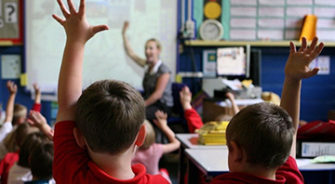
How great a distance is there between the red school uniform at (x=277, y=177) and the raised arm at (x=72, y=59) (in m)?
0.34

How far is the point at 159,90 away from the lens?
418cm

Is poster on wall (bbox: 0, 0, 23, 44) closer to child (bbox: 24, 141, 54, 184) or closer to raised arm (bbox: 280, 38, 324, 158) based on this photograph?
child (bbox: 24, 141, 54, 184)

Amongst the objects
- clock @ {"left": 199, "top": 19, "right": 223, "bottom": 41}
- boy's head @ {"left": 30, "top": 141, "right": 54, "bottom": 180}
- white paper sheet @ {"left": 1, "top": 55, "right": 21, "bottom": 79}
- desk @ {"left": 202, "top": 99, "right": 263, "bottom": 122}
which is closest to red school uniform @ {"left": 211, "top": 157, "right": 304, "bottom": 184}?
boy's head @ {"left": 30, "top": 141, "right": 54, "bottom": 180}

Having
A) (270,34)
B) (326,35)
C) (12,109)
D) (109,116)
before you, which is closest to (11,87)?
(12,109)

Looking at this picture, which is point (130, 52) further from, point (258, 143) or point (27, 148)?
point (258, 143)

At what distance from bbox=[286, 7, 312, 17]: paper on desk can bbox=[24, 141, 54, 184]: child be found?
3924 millimetres

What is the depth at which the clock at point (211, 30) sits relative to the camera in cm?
475

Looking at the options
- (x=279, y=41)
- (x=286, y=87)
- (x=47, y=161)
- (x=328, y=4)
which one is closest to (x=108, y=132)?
(x=286, y=87)

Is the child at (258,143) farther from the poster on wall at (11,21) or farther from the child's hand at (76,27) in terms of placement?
the poster on wall at (11,21)

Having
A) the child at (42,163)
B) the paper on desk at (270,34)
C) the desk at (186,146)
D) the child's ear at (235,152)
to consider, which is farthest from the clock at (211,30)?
the child's ear at (235,152)

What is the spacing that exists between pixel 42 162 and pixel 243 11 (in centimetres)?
372

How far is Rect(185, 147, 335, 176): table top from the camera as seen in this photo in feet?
5.46

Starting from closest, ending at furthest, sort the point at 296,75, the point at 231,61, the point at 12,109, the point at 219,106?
the point at 296,75 < the point at 12,109 < the point at 219,106 < the point at 231,61

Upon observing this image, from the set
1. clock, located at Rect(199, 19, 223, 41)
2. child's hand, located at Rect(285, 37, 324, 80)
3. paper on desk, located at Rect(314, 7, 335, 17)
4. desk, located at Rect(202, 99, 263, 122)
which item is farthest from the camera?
paper on desk, located at Rect(314, 7, 335, 17)
